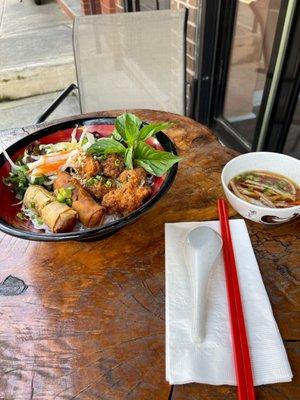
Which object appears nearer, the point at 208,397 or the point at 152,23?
the point at 208,397

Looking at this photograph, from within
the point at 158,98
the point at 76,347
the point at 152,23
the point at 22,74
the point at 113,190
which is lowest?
the point at 22,74

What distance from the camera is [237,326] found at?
0.62 metres

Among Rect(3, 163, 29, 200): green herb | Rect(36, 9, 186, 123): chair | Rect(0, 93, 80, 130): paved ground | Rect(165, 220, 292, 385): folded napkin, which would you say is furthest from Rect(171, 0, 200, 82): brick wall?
Rect(165, 220, 292, 385): folded napkin

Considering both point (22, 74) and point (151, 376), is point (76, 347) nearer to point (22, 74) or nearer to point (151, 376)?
point (151, 376)

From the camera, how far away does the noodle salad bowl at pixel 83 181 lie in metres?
0.77

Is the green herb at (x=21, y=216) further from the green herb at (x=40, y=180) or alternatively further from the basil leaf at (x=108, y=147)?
the basil leaf at (x=108, y=147)

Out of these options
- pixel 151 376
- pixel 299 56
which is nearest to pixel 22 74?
pixel 299 56

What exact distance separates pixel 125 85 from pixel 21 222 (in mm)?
1373

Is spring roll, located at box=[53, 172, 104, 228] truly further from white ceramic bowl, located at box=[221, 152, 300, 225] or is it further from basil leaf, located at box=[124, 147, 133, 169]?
white ceramic bowl, located at box=[221, 152, 300, 225]

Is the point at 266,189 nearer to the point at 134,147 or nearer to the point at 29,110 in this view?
the point at 134,147

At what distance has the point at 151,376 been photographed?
1.95 feet

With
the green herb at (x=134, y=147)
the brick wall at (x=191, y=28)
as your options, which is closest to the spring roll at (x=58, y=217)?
the green herb at (x=134, y=147)

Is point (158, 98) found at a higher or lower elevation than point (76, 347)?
lower

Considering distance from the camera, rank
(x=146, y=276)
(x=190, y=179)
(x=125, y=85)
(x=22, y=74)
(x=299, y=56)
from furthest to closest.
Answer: (x=22, y=74), (x=125, y=85), (x=299, y=56), (x=190, y=179), (x=146, y=276)
